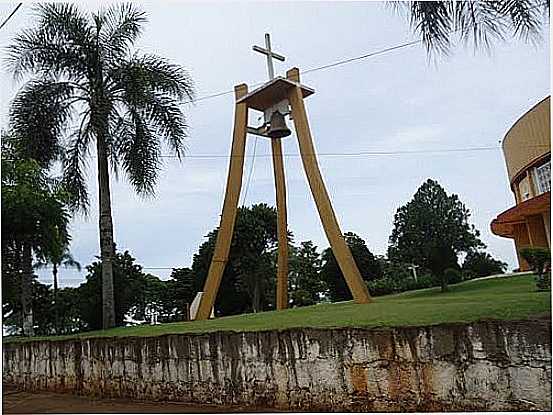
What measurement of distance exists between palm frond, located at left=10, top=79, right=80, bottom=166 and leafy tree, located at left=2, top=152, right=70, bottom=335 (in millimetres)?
337

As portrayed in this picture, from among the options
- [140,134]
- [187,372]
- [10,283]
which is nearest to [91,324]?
[10,283]

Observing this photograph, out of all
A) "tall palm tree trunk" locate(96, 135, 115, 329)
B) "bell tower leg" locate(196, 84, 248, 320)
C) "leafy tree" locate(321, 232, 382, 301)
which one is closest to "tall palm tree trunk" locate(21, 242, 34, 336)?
"tall palm tree trunk" locate(96, 135, 115, 329)

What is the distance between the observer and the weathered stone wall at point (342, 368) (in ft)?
14.2

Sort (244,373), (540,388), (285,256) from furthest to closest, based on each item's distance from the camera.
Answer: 1. (285,256)
2. (244,373)
3. (540,388)

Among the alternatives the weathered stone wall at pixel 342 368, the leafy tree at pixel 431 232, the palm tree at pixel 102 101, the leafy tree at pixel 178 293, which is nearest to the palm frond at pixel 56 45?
the palm tree at pixel 102 101

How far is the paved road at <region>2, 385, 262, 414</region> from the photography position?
6168mm

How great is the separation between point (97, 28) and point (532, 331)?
9.22 metres

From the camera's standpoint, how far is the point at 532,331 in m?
4.25

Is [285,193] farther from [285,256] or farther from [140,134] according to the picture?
[140,134]

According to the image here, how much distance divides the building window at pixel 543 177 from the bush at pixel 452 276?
420 cm

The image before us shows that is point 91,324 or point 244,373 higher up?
point 91,324

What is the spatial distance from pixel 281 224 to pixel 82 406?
19.3 ft

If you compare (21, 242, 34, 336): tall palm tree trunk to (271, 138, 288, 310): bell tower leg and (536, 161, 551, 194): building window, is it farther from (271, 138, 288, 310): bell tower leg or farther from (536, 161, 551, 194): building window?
(536, 161, 551, 194): building window

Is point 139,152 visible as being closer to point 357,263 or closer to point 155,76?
point 155,76
